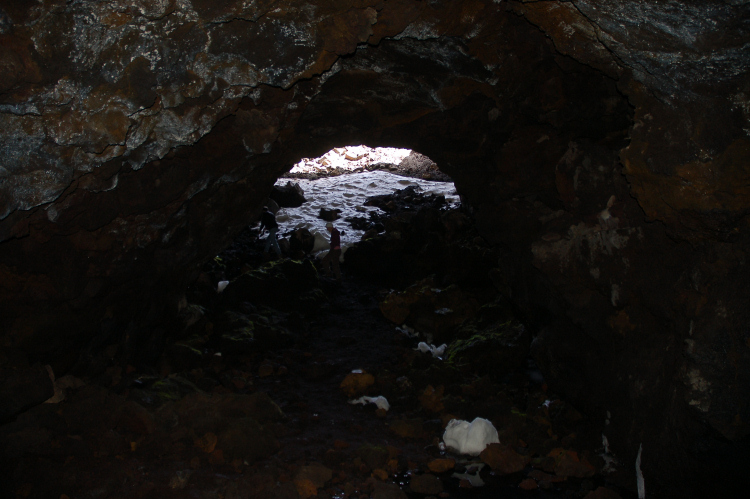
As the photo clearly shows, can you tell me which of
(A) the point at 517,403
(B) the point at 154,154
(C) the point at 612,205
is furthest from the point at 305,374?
(C) the point at 612,205

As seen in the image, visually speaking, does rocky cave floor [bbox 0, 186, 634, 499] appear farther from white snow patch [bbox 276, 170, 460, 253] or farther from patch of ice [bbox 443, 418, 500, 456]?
white snow patch [bbox 276, 170, 460, 253]

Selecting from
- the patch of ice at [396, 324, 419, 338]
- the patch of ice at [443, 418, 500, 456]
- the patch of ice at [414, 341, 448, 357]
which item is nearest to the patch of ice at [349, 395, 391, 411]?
the patch of ice at [443, 418, 500, 456]

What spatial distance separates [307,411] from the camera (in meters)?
4.92

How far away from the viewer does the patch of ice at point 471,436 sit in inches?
166

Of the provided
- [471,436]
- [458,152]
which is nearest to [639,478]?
[471,436]

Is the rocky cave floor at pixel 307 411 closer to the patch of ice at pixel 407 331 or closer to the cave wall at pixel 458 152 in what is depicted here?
the patch of ice at pixel 407 331

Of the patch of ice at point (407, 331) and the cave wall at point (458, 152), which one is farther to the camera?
the patch of ice at point (407, 331)

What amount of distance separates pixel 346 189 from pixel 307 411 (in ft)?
32.5

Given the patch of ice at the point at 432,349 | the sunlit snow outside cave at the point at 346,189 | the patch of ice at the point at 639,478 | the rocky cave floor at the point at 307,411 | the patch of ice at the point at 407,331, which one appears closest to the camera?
the rocky cave floor at the point at 307,411

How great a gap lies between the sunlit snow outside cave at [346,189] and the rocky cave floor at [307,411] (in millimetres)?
3321

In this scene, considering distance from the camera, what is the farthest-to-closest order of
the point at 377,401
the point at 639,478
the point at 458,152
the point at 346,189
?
the point at 346,189, the point at 458,152, the point at 377,401, the point at 639,478

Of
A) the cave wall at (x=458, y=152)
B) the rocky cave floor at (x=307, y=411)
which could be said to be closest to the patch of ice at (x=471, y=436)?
the rocky cave floor at (x=307, y=411)

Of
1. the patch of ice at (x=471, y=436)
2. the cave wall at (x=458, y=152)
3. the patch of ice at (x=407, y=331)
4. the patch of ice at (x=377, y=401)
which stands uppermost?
the cave wall at (x=458, y=152)

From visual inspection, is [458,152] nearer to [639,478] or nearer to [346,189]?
[639,478]
